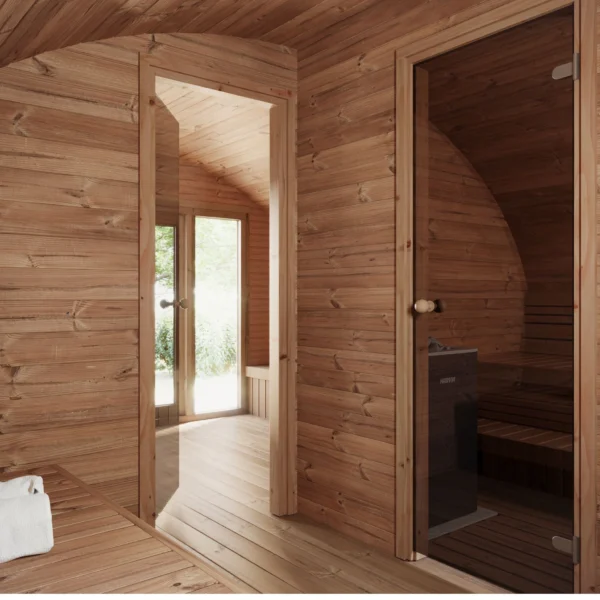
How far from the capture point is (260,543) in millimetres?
2861

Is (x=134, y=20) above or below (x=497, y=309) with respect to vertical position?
above

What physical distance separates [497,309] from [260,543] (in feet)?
4.96

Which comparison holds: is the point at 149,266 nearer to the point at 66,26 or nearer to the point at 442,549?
the point at 66,26

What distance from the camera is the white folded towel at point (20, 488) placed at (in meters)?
1.89

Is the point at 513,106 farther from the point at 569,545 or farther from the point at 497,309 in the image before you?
the point at 569,545

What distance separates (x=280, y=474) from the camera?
10.7ft

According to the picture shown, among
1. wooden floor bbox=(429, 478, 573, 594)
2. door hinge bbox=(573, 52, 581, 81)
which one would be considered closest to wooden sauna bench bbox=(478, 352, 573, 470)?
wooden floor bbox=(429, 478, 573, 594)

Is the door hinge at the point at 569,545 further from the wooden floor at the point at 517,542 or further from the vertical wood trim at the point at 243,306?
the vertical wood trim at the point at 243,306

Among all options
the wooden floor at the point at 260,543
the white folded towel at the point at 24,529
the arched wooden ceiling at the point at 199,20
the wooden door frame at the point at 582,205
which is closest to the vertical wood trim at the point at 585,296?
the wooden door frame at the point at 582,205

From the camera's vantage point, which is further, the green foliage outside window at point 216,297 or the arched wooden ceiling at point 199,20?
the green foliage outside window at point 216,297

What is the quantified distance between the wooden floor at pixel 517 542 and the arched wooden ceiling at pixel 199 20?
194 cm

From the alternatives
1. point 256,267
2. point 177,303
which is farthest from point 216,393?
point 177,303

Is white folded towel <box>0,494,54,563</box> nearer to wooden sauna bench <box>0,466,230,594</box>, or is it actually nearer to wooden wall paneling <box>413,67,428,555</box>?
wooden sauna bench <box>0,466,230,594</box>

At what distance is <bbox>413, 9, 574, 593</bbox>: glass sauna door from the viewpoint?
2.19 m
